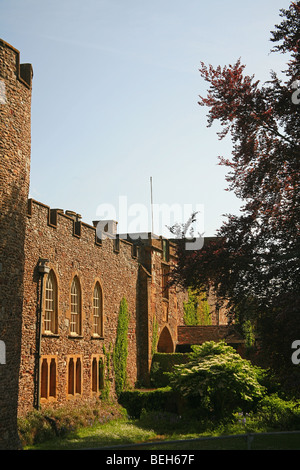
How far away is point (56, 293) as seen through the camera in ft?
67.9

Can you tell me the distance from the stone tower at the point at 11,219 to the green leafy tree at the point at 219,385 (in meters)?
9.15

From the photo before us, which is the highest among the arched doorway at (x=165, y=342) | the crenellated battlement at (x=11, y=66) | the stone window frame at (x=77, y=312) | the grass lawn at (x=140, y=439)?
the crenellated battlement at (x=11, y=66)

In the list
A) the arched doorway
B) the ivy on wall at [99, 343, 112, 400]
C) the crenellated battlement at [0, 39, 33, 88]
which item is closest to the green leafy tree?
the ivy on wall at [99, 343, 112, 400]

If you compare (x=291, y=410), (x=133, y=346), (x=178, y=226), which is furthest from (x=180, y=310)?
(x=178, y=226)

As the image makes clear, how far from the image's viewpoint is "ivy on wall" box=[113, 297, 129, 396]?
2525 centimetres

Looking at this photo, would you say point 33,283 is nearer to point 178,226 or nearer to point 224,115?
point 178,226

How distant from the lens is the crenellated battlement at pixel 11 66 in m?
13.7

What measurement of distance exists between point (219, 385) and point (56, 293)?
6.20 meters

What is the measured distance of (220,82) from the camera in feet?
50.4

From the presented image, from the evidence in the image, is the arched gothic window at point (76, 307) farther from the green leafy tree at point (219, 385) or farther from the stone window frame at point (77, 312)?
the green leafy tree at point (219, 385)

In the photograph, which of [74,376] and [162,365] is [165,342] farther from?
[74,376]

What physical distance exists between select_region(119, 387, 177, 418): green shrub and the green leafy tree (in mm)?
1515

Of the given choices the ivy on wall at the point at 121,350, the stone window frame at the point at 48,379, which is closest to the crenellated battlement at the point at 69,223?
the ivy on wall at the point at 121,350

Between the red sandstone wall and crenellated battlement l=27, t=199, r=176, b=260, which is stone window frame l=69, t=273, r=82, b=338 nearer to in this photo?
the red sandstone wall
